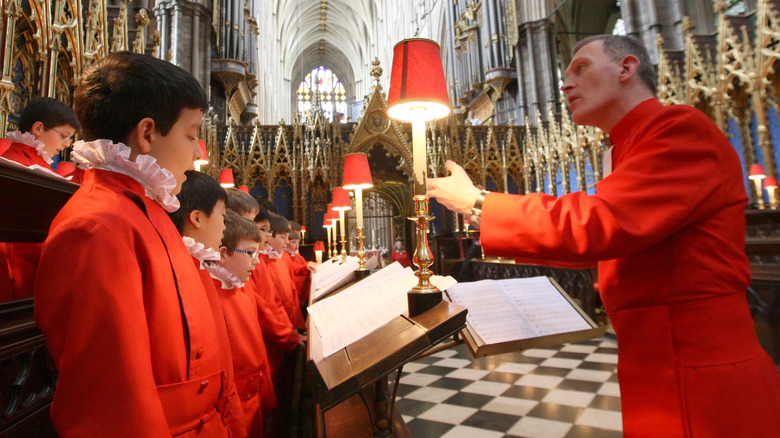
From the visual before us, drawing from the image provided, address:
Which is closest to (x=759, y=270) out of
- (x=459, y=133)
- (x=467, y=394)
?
(x=467, y=394)

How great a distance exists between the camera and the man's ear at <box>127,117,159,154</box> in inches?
33.3

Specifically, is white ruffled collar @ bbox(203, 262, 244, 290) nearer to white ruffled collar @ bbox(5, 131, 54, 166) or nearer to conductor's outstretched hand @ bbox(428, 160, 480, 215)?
conductor's outstretched hand @ bbox(428, 160, 480, 215)

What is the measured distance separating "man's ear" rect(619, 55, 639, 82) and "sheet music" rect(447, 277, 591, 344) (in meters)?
0.67

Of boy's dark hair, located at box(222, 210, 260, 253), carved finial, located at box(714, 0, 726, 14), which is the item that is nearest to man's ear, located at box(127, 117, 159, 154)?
boy's dark hair, located at box(222, 210, 260, 253)

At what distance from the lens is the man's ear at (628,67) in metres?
1.13

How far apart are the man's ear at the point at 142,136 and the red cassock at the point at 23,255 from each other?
150cm

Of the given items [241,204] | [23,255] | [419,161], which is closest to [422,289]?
A: [419,161]

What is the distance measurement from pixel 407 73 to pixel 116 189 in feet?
3.16

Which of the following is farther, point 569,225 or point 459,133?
point 459,133

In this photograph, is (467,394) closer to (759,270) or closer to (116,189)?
(759,270)

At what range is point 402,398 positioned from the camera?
3131 millimetres

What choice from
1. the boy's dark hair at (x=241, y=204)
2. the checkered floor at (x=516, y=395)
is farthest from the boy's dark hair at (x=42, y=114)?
the checkered floor at (x=516, y=395)

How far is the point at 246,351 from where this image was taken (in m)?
1.61

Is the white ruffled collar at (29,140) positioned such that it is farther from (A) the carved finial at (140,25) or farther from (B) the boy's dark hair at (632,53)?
(A) the carved finial at (140,25)
